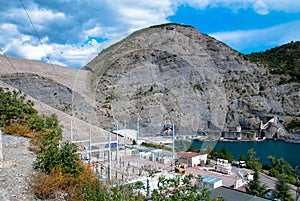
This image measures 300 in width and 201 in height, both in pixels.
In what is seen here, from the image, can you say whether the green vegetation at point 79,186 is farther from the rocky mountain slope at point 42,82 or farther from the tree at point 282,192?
the rocky mountain slope at point 42,82

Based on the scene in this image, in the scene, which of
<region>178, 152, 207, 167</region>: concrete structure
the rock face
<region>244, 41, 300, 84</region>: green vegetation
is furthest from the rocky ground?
<region>244, 41, 300, 84</region>: green vegetation

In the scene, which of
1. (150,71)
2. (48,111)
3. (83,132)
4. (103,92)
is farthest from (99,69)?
(48,111)

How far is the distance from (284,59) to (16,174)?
151 ft

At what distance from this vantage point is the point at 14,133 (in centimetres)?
598

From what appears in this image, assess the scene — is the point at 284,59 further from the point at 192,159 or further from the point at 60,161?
the point at 60,161

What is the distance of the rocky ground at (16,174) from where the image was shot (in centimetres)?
240

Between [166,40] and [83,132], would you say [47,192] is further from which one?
[83,132]

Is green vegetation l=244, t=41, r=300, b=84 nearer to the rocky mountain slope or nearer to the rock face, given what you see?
the rock face

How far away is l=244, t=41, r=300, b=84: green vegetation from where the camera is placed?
3844 cm

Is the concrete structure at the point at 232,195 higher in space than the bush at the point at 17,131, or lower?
lower

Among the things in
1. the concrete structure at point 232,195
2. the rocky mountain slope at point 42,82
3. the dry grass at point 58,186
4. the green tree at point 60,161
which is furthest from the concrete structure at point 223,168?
the rocky mountain slope at point 42,82

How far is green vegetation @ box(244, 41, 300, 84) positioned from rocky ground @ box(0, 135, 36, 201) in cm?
3893

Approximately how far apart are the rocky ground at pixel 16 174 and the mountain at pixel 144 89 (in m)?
1.82

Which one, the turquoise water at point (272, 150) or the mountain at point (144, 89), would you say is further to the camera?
the turquoise water at point (272, 150)
